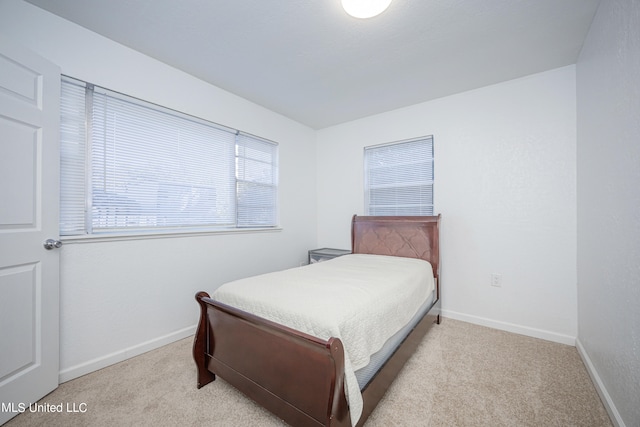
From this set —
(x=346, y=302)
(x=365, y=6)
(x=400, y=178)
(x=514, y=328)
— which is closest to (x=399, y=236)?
(x=400, y=178)

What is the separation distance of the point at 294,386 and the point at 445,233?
2367mm

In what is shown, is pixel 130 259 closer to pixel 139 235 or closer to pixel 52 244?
pixel 139 235

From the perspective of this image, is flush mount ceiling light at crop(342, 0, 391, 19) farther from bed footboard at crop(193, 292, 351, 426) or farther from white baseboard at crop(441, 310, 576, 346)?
white baseboard at crop(441, 310, 576, 346)

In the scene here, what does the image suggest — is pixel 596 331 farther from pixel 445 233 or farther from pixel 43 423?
pixel 43 423

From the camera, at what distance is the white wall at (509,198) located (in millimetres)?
2270

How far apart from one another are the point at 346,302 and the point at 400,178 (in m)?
2.28

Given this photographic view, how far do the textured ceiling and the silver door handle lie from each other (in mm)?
1548

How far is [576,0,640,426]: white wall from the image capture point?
1.23 m

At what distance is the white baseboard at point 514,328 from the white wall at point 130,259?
7.71ft

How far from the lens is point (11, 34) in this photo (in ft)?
5.16

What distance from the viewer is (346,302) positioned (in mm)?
1357

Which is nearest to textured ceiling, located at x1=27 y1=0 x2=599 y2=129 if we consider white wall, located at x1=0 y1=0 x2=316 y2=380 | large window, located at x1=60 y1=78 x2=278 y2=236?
white wall, located at x1=0 y1=0 x2=316 y2=380

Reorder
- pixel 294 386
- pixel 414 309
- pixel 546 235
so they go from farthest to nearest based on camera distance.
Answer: pixel 546 235
pixel 414 309
pixel 294 386

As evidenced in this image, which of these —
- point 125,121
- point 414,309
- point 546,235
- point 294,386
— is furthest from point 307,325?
point 546,235
